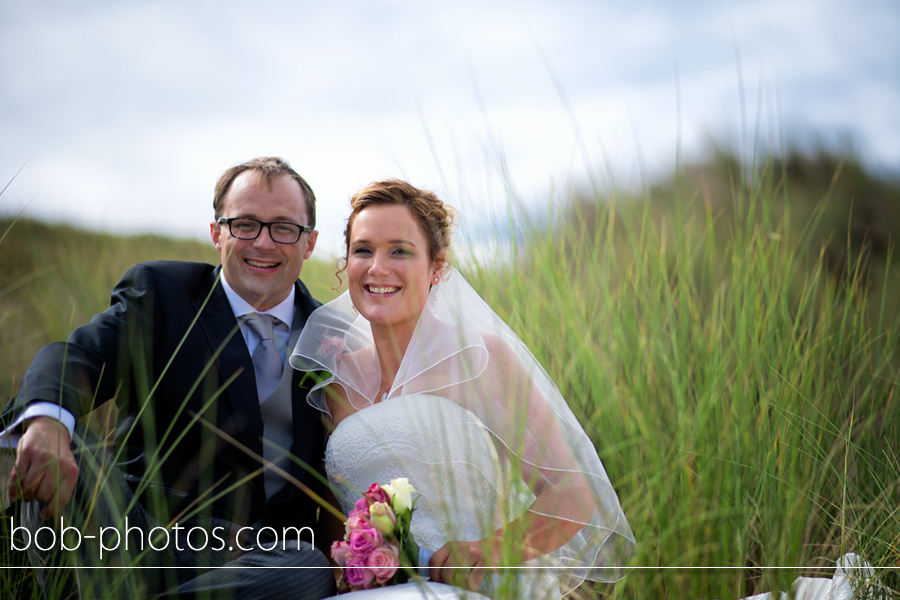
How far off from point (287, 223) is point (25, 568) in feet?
6.94

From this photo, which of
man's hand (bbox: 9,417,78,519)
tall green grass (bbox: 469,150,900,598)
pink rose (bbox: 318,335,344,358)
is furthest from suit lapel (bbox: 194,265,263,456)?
tall green grass (bbox: 469,150,900,598)

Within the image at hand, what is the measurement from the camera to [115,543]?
2.31m

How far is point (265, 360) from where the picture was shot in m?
3.25

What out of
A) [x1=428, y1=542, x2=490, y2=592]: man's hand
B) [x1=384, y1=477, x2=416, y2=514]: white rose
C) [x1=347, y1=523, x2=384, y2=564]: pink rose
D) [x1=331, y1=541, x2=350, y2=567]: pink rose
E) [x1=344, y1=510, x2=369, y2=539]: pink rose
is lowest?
[x1=428, y1=542, x2=490, y2=592]: man's hand

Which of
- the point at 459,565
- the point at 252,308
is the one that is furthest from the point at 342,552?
the point at 252,308

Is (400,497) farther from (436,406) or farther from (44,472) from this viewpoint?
(44,472)

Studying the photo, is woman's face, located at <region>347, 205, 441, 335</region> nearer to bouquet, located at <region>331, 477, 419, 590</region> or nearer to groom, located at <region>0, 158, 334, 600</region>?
groom, located at <region>0, 158, 334, 600</region>

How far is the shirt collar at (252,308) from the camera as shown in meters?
3.40

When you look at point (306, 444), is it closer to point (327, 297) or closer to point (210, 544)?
point (210, 544)

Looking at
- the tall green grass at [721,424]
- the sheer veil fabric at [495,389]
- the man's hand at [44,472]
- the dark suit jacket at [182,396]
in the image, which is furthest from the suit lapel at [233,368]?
the tall green grass at [721,424]

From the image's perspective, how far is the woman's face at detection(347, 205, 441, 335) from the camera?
10.2 feet

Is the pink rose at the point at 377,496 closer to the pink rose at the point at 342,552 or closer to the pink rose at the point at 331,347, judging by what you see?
the pink rose at the point at 342,552

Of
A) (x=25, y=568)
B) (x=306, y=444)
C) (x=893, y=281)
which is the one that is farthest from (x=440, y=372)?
(x=893, y=281)

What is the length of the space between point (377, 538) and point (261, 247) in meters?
1.95
